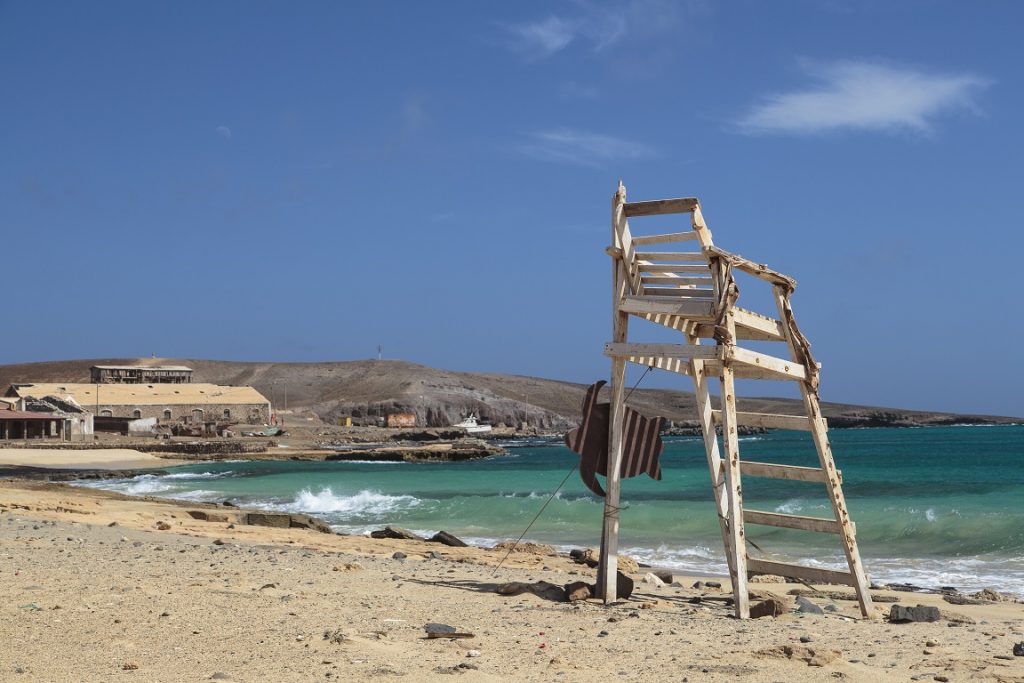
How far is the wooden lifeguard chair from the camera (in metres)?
8.95

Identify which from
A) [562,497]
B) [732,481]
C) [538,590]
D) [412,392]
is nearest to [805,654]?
[732,481]

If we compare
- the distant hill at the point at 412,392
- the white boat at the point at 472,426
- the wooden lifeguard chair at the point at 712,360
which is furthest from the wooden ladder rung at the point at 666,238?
the distant hill at the point at 412,392

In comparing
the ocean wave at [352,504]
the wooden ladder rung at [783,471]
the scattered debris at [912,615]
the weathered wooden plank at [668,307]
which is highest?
the weathered wooden plank at [668,307]

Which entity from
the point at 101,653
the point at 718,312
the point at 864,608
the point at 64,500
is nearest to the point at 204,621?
the point at 101,653

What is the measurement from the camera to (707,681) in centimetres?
636

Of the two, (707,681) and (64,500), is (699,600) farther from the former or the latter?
(64,500)

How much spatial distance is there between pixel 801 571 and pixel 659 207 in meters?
3.47

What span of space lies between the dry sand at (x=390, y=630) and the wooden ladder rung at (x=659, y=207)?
356 centimetres

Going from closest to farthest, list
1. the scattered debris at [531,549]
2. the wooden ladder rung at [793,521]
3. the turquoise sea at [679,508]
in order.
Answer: the wooden ladder rung at [793,521] < the scattered debris at [531,549] < the turquoise sea at [679,508]

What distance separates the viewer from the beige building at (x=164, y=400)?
88.6 meters

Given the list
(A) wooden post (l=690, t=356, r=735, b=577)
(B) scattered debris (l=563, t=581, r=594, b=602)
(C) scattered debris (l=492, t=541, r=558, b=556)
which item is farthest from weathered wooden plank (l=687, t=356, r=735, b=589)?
(C) scattered debris (l=492, t=541, r=558, b=556)

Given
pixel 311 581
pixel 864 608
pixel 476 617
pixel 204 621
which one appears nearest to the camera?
pixel 204 621

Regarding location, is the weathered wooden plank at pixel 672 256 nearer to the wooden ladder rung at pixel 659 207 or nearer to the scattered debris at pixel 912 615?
the wooden ladder rung at pixel 659 207

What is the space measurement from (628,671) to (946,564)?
11.7 meters
